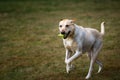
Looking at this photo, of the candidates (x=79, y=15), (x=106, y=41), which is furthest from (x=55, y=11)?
(x=106, y=41)

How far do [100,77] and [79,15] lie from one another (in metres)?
10.3

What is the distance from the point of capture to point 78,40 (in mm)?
7914

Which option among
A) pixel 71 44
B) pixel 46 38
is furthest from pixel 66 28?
pixel 46 38

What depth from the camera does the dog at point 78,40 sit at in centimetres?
777

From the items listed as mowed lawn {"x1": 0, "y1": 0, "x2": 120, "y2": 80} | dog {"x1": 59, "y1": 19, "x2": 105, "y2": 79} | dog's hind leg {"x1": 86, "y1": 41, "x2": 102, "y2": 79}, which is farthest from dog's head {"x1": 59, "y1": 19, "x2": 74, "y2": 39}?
mowed lawn {"x1": 0, "y1": 0, "x2": 120, "y2": 80}

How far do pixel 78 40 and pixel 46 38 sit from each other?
5580 mm

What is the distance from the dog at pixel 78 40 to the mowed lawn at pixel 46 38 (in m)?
0.62

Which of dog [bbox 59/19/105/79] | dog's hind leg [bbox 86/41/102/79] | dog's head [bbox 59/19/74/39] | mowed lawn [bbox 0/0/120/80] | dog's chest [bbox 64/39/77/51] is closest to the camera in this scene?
dog's head [bbox 59/19/74/39]

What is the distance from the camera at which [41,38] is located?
13.5m

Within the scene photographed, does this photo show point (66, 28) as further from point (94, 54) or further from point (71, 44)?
point (94, 54)

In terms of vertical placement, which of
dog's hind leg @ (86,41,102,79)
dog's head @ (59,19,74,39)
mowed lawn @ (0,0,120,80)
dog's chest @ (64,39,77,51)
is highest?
dog's head @ (59,19,74,39)

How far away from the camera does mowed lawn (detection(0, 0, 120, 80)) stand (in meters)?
9.01

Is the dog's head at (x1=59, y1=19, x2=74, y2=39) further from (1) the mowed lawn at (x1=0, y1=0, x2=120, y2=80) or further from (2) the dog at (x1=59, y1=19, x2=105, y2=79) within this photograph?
(1) the mowed lawn at (x1=0, y1=0, x2=120, y2=80)

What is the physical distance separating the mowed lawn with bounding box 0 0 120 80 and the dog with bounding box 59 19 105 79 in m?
0.62
